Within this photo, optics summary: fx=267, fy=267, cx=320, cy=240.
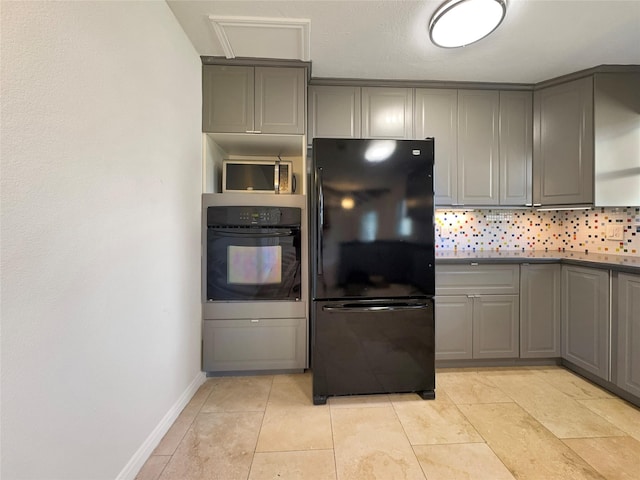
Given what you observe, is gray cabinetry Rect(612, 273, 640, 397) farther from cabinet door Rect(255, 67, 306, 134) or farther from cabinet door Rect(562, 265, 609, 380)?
cabinet door Rect(255, 67, 306, 134)

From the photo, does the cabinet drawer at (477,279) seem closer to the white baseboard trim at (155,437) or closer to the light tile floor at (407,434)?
the light tile floor at (407,434)

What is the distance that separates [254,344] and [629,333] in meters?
2.50

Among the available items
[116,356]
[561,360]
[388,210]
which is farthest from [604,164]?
[116,356]

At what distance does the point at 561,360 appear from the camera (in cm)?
219

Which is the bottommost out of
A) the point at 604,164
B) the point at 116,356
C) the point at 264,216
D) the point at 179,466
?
the point at 179,466

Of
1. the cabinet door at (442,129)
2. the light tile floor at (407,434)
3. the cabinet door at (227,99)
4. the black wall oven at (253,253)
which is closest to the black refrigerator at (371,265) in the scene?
the light tile floor at (407,434)

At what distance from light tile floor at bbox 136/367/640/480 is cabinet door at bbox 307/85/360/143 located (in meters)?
2.00

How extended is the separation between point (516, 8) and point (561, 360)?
2542mm

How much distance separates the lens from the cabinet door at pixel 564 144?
83.2 inches

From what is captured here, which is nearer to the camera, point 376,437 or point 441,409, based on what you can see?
point 376,437

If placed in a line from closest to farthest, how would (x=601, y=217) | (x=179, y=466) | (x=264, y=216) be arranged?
(x=179, y=466), (x=264, y=216), (x=601, y=217)

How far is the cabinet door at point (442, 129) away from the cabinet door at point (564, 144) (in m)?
0.72

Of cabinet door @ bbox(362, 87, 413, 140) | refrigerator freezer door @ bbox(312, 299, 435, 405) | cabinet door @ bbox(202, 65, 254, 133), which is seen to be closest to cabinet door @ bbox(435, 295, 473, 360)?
refrigerator freezer door @ bbox(312, 299, 435, 405)

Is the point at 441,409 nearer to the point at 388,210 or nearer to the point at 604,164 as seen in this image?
the point at 388,210
